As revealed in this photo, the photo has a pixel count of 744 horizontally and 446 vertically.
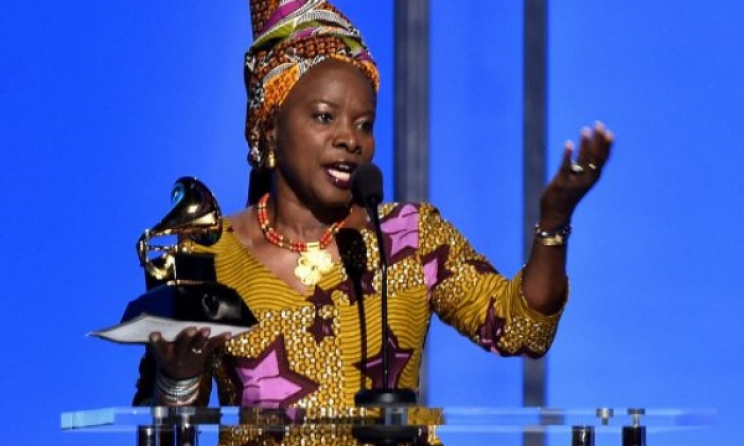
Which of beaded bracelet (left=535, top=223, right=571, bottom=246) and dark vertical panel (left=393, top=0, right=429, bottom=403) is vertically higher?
dark vertical panel (left=393, top=0, right=429, bottom=403)

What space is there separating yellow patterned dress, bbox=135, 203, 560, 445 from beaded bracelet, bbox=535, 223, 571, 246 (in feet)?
0.46

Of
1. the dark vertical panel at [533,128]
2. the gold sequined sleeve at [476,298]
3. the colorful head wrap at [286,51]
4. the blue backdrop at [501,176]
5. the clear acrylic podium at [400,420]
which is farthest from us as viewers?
the dark vertical panel at [533,128]

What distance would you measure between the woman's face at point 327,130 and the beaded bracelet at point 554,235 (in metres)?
0.33

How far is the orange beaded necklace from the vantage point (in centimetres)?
287

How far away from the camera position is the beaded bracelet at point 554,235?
2631mm

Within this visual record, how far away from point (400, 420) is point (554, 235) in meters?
0.56

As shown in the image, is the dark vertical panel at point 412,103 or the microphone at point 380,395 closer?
the microphone at point 380,395

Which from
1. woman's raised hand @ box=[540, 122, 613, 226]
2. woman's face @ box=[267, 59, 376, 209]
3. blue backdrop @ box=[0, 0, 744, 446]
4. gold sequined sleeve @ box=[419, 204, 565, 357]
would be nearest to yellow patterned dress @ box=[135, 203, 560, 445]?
gold sequined sleeve @ box=[419, 204, 565, 357]

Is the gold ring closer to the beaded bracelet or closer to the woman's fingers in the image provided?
the beaded bracelet

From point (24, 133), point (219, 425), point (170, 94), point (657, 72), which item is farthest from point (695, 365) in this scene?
point (219, 425)

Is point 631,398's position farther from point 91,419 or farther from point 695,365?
point 91,419

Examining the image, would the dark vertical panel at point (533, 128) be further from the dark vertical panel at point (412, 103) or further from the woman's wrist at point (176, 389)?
the woman's wrist at point (176, 389)

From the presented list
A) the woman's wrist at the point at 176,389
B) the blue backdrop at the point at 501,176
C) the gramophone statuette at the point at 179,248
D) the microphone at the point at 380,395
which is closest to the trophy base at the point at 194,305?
the gramophone statuette at the point at 179,248

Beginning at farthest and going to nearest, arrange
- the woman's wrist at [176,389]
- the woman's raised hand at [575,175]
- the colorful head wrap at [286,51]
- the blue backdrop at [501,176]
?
1. the blue backdrop at [501,176]
2. the colorful head wrap at [286,51]
3. the woman's wrist at [176,389]
4. the woman's raised hand at [575,175]
